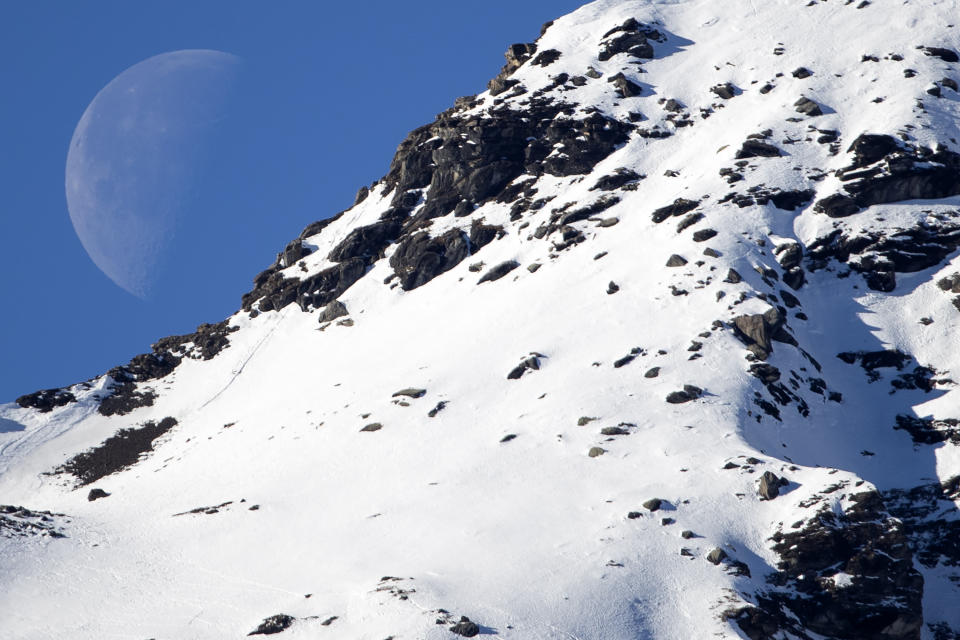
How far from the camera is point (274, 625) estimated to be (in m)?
45.1

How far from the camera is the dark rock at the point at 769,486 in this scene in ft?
164

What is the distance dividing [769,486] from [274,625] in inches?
962

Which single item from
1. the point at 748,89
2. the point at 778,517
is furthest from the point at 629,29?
the point at 778,517

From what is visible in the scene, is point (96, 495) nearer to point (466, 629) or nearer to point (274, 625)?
point (274, 625)

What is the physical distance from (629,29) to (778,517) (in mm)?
75047

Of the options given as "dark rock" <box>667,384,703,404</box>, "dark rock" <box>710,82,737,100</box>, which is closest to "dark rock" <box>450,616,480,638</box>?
"dark rock" <box>667,384,703,404</box>

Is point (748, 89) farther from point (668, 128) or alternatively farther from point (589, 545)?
point (589, 545)

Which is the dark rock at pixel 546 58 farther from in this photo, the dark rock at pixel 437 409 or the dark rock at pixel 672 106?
the dark rock at pixel 437 409

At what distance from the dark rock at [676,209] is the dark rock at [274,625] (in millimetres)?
46191

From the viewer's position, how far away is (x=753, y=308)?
6562 centimetres

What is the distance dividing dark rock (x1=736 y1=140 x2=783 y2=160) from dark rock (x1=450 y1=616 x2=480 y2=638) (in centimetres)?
5406

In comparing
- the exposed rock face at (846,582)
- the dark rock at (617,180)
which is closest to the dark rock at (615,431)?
the exposed rock face at (846,582)

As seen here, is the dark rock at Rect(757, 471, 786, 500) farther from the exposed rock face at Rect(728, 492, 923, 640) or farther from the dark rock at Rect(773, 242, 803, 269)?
the dark rock at Rect(773, 242, 803, 269)

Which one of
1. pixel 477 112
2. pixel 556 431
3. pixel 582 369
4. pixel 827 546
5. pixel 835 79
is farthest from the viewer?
pixel 477 112
